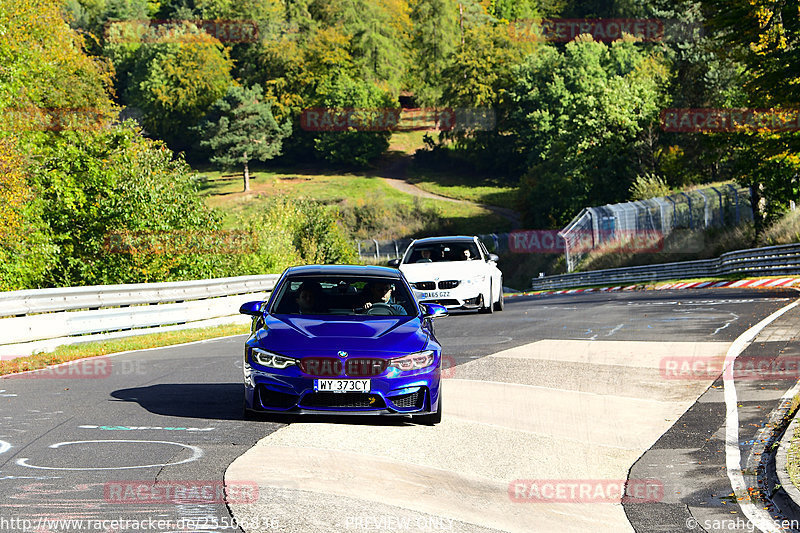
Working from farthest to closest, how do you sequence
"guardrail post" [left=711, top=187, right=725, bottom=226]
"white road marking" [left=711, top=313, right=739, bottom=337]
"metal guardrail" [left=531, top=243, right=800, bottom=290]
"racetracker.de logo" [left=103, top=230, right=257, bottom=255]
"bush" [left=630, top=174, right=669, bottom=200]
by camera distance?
"bush" [left=630, top=174, right=669, bottom=200] < "guardrail post" [left=711, top=187, right=725, bottom=226] < "racetracker.de logo" [left=103, top=230, right=257, bottom=255] < "metal guardrail" [left=531, top=243, right=800, bottom=290] < "white road marking" [left=711, top=313, right=739, bottom=337]

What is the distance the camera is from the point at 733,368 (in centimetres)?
1332

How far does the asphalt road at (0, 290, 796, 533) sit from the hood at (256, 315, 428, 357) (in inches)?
29.2

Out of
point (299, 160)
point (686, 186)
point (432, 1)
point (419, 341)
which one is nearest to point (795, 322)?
point (419, 341)

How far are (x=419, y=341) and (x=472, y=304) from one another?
1268 centimetres

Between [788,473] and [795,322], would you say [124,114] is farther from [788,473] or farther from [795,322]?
[788,473]

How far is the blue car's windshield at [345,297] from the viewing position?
33.0 ft

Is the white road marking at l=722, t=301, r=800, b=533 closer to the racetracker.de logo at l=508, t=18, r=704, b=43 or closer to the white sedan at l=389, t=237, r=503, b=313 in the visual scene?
the white sedan at l=389, t=237, r=503, b=313

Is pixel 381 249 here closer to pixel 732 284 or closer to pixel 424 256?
pixel 732 284

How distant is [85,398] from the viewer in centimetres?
1102

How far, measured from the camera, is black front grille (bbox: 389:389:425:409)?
29.5 ft

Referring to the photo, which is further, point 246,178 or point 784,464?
point 246,178

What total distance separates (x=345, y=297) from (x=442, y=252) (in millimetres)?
11801

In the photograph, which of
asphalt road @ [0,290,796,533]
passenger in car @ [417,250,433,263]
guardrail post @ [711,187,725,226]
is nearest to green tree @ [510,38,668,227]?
guardrail post @ [711,187,725,226]

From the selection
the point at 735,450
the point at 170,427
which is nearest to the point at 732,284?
the point at 735,450
